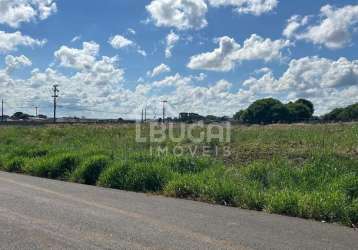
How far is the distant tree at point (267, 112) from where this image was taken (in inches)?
4771

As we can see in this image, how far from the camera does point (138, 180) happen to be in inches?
416

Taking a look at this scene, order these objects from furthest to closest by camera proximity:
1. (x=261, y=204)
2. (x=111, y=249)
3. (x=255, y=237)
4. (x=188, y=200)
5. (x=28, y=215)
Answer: (x=188, y=200), (x=261, y=204), (x=28, y=215), (x=255, y=237), (x=111, y=249)

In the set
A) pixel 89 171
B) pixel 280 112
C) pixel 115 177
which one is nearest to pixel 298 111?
pixel 280 112

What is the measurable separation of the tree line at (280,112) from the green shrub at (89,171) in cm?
10845

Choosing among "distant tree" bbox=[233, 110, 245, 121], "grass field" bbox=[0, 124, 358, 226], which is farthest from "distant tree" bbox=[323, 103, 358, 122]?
"grass field" bbox=[0, 124, 358, 226]

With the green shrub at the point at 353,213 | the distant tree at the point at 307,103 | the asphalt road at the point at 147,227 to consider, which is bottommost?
the asphalt road at the point at 147,227

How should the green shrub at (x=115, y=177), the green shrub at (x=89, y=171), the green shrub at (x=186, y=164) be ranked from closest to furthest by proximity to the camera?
the green shrub at (x=115, y=177) → the green shrub at (x=186, y=164) → the green shrub at (x=89, y=171)

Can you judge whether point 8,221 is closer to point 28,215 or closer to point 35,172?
point 28,215

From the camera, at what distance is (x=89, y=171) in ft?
40.0

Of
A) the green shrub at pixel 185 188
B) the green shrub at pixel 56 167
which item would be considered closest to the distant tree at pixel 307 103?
the green shrub at pixel 56 167

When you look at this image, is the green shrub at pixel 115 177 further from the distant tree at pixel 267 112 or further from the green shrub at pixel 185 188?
the distant tree at pixel 267 112

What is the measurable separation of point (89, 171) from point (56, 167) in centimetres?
165

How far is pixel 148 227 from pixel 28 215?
83.6 inches

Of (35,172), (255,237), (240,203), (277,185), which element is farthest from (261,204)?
(35,172)
